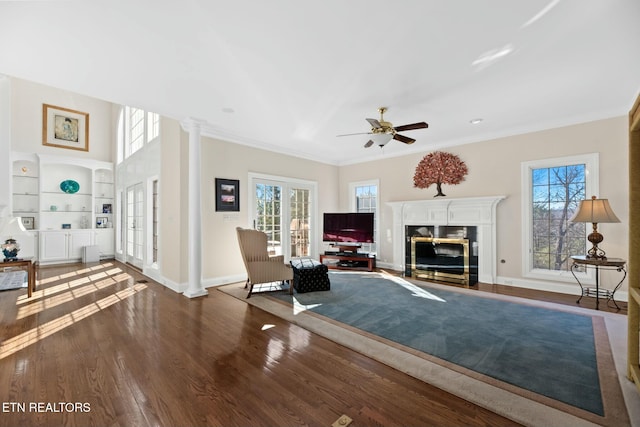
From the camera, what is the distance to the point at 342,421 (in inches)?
64.9

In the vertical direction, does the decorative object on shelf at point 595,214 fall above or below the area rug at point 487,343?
above

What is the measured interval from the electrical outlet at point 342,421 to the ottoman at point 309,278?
2739mm

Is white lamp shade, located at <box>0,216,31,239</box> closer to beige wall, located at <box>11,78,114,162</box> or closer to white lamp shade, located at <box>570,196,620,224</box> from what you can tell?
beige wall, located at <box>11,78,114,162</box>

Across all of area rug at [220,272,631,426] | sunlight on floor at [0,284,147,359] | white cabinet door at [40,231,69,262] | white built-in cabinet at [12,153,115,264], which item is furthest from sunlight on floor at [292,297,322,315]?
white cabinet door at [40,231,69,262]

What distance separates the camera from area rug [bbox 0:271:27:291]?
4.58 m

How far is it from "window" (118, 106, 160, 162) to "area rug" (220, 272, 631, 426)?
12.4 feet

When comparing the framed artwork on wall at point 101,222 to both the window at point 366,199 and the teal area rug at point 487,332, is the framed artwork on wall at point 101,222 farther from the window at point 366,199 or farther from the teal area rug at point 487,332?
the window at point 366,199

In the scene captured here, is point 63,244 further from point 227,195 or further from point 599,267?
point 599,267

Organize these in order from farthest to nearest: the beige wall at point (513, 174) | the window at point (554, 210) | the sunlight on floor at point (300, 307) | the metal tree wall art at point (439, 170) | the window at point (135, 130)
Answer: the window at point (135, 130) < the metal tree wall art at point (439, 170) < the window at point (554, 210) < the beige wall at point (513, 174) < the sunlight on floor at point (300, 307)

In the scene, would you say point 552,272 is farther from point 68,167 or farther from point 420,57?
point 68,167

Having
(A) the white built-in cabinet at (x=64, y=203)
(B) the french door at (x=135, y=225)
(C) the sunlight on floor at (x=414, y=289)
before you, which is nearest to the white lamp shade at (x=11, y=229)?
(B) the french door at (x=135, y=225)

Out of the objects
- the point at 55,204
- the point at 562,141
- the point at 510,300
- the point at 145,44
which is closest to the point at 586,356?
the point at 510,300

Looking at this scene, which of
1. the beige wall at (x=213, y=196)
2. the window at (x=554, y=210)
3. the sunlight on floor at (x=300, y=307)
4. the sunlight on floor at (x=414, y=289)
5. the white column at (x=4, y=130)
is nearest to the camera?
the sunlight on floor at (x=300, y=307)

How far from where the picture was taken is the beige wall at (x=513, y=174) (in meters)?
3.88
